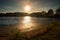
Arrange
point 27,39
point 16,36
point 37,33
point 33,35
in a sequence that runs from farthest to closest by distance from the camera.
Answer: point 37,33 < point 33,35 < point 27,39 < point 16,36

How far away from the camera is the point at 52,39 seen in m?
15.2

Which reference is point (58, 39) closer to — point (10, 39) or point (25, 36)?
point (25, 36)

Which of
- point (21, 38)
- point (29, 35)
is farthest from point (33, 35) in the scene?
point (21, 38)

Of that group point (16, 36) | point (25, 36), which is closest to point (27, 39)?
point (25, 36)

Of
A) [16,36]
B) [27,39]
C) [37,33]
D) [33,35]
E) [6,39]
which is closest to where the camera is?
[6,39]

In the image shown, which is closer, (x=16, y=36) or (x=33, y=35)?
(x=16, y=36)

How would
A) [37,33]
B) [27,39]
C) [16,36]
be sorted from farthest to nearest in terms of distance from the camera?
1. [37,33]
2. [27,39]
3. [16,36]

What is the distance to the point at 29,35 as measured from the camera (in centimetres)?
1538

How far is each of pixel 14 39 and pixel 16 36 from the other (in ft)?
1.64

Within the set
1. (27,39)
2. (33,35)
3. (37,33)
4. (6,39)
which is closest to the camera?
(6,39)

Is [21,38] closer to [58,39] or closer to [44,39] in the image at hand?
[44,39]

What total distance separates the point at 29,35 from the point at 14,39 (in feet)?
8.58

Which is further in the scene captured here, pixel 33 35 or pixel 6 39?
pixel 33 35

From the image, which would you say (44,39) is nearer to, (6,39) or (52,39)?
(52,39)
